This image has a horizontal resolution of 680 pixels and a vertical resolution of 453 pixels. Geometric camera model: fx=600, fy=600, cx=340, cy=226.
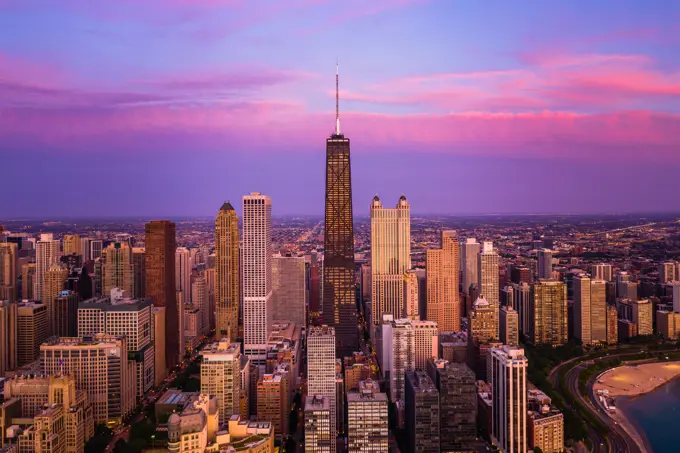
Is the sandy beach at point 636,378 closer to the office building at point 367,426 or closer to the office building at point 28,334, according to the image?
the office building at point 367,426

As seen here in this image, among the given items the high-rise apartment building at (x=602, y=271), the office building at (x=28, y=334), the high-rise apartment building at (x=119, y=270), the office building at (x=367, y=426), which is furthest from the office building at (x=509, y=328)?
the office building at (x=28, y=334)

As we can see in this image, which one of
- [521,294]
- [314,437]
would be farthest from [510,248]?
[314,437]

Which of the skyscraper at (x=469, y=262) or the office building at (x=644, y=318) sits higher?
the skyscraper at (x=469, y=262)

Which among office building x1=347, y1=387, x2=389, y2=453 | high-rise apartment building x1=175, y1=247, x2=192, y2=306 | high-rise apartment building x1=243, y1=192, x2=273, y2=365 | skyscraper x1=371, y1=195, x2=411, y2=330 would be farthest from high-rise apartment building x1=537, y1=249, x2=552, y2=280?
office building x1=347, y1=387, x2=389, y2=453

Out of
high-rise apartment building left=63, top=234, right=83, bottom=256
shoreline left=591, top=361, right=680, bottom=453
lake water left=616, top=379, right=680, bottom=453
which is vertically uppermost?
high-rise apartment building left=63, top=234, right=83, bottom=256

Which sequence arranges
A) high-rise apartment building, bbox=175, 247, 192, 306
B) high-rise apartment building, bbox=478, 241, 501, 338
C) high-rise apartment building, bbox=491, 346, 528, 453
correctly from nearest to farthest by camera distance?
high-rise apartment building, bbox=491, 346, 528, 453, high-rise apartment building, bbox=478, 241, 501, 338, high-rise apartment building, bbox=175, 247, 192, 306

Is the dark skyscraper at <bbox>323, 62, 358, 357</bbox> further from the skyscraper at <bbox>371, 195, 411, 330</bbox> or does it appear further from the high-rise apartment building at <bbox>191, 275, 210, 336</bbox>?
the high-rise apartment building at <bbox>191, 275, 210, 336</bbox>

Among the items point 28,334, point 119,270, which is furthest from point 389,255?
point 28,334

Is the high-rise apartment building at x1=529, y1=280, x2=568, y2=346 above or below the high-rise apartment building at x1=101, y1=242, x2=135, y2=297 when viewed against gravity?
below
